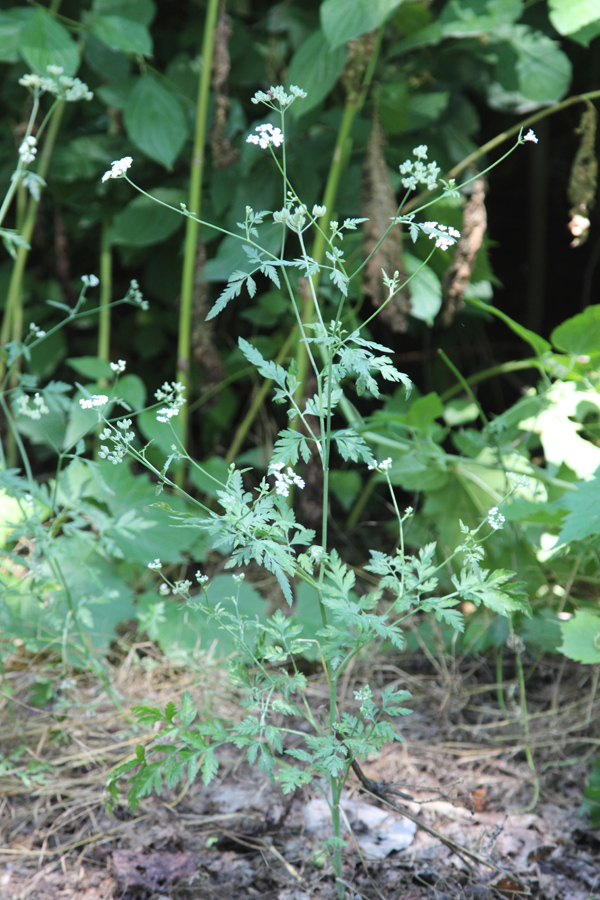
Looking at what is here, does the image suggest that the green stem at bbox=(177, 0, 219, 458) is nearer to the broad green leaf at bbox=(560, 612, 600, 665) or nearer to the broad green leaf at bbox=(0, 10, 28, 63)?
the broad green leaf at bbox=(0, 10, 28, 63)

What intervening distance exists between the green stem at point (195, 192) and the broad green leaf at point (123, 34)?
0.14m

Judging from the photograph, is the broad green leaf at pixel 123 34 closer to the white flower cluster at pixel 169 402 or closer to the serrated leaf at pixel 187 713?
the white flower cluster at pixel 169 402

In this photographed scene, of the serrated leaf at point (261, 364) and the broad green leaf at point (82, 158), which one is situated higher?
the serrated leaf at point (261, 364)

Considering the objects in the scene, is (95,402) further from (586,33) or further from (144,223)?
A: (586,33)

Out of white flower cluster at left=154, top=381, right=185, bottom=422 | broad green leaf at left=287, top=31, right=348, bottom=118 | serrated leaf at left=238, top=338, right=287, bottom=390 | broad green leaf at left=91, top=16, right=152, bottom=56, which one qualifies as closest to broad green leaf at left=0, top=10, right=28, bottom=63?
broad green leaf at left=91, top=16, right=152, bottom=56

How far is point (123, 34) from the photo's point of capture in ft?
4.89

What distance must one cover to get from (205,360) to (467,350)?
0.91m

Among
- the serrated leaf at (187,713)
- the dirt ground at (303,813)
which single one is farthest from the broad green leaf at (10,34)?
the serrated leaf at (187,713)

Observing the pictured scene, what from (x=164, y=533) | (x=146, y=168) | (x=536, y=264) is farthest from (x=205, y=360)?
(x=536, y=264)

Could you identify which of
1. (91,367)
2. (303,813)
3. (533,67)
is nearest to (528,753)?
(303,813)

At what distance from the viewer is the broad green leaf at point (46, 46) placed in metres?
1.41

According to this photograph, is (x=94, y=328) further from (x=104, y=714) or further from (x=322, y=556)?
(x=322, y=556)

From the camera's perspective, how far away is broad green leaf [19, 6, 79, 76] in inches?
55.6

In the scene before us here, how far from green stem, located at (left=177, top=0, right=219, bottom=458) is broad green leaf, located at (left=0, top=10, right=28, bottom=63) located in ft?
1.21
